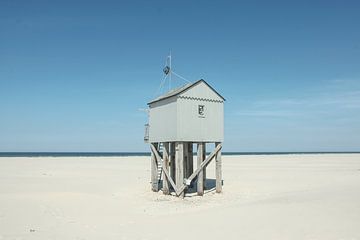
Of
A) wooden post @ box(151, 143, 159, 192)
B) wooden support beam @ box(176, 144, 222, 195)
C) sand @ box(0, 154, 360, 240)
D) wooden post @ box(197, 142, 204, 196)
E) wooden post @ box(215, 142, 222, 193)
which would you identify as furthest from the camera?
wooden post @ box(151, 143, 159, 192)

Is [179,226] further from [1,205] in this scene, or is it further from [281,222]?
[1,205]

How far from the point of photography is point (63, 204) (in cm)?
1717

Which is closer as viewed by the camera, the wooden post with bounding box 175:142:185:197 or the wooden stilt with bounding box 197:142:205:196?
the wooden post with bounding box 175:142:185:197

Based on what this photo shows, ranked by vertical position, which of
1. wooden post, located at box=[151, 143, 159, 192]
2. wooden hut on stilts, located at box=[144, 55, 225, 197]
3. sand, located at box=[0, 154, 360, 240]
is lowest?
sand, located at box=[0, 154, 360, 240]

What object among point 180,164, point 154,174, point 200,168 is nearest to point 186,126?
point 180,164

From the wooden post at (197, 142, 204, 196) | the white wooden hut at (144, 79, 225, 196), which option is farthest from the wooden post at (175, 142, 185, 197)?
the wooden post at (197, 142, 204, 196)

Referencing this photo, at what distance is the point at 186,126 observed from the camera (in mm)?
19766

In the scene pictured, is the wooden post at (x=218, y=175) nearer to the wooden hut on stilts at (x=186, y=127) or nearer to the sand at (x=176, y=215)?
the wooden hut on stilts at (x=186, y=127)

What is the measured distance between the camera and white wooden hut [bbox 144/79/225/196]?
19609 millimetres

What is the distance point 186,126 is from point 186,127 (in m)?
0.05

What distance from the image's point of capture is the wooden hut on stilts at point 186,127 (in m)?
19.6

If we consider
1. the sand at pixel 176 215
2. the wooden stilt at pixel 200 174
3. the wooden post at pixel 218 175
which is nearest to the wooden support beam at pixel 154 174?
the sand at pixel 176 215

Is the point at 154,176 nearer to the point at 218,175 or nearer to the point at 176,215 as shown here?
the point at 218,175

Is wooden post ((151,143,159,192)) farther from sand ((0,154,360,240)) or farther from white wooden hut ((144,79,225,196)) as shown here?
sand ((0,154,360,240))
